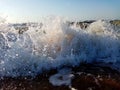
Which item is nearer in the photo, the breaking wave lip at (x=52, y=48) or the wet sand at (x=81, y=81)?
the wet sand at (x=81, y=81)

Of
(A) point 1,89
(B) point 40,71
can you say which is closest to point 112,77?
(B) point 40,71

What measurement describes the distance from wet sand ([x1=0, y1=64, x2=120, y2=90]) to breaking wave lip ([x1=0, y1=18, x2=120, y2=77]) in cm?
58

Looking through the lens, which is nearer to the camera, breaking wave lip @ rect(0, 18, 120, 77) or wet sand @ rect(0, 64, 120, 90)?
wet sand @ rect(0, 64, 120, 90)

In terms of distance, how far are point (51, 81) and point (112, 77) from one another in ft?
5.41

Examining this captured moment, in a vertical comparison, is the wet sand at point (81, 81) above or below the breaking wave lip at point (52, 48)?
below

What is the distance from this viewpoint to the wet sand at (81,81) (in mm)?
7340

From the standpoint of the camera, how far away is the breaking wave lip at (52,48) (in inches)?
369

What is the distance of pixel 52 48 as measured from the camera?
35.9 feet

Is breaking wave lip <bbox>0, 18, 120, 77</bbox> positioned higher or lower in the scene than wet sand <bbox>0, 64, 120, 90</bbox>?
higher

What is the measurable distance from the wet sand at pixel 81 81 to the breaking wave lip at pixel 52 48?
0.58 metres

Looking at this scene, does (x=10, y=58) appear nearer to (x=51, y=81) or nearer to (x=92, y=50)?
(x=51, y=81)

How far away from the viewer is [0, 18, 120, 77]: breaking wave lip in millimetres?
9383

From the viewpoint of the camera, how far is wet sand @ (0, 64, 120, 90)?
7340 mm

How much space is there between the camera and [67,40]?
1131cm
